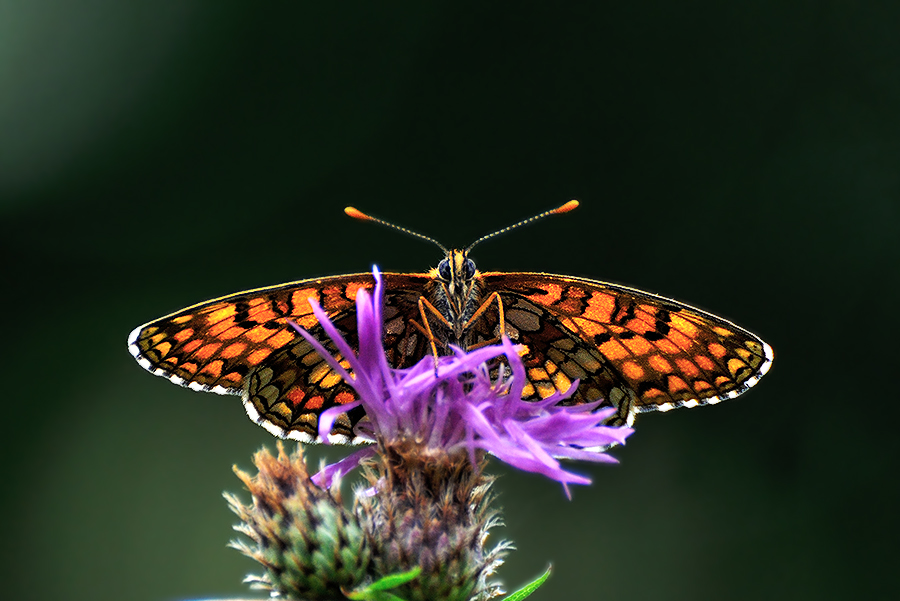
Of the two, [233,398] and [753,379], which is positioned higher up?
[233,398]

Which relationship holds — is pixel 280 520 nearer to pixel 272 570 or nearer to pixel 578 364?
pixel 272 570

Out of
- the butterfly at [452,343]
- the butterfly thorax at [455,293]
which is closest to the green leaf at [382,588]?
the butterfly at [452,343]

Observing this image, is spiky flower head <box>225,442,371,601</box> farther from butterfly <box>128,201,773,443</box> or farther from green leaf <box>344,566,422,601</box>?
butterfly <box>128,201,773,443</box>

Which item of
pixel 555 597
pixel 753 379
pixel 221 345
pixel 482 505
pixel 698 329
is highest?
pixel 221 345

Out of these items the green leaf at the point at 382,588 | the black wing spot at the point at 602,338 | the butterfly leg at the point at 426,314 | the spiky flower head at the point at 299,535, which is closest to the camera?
the green leaf at the point at 382,588

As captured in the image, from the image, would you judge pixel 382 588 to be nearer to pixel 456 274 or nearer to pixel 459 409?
pixel 459 409

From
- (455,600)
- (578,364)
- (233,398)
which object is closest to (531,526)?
(233,398)

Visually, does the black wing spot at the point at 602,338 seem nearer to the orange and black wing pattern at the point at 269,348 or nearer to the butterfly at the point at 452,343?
the butterfly at the point at 452,343

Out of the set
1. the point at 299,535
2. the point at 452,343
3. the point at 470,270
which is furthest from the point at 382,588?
the point at 470,270
